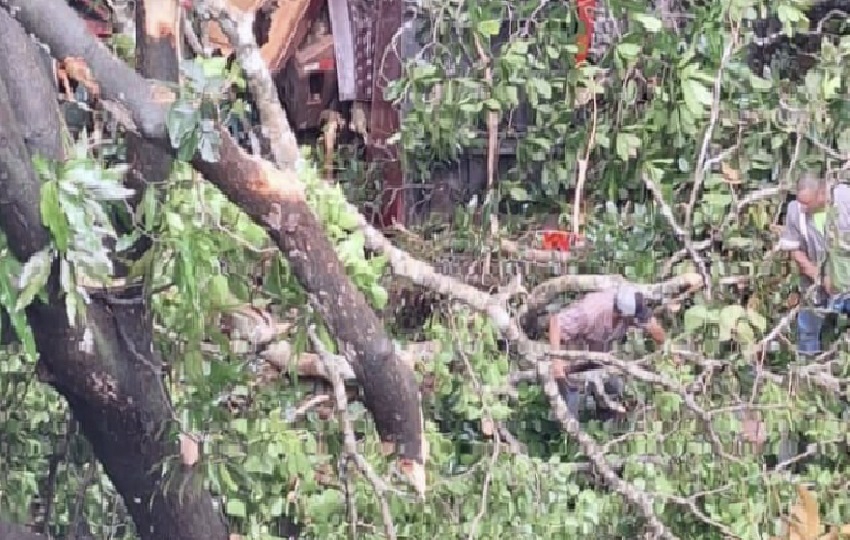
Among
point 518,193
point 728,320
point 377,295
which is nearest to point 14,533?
point 377,295

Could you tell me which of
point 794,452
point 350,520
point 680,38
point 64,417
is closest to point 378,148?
point 680,38

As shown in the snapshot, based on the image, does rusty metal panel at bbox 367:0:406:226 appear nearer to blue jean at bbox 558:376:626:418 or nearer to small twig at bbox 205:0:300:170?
blue jean at bbox 558:376:626:418

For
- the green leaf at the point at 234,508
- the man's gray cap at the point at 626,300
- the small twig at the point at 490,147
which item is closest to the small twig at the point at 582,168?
the small twig at the point at 490,147

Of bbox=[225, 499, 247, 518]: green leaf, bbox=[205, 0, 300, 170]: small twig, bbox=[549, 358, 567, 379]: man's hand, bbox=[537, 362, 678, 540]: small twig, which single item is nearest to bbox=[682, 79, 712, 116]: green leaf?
bbox=[549, 358, 567, 379]: man's hand

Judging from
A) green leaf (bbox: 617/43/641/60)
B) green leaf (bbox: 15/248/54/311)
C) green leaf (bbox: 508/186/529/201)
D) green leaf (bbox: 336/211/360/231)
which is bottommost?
green leaf (bbox: 508/186/529/201)

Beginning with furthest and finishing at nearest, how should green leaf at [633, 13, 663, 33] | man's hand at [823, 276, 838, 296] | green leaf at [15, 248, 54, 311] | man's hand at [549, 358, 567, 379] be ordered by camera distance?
green leaf at [633, 13, 663, 33] → man's hand at [823, 276, 838, 296] → man's hand at [549, 358, 567, 379] → green leaf at [15, 248, 54, 311]

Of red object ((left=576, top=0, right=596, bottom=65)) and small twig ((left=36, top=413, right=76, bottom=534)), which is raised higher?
red object ((left=576, top=0, right=596, bottom=65))

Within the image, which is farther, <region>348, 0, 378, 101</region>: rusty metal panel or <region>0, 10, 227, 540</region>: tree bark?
<region>348, 0, 378, 101</region>: rusty metal panel

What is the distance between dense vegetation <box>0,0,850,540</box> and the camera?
6.59ft

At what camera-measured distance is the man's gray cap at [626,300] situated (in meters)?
3.51

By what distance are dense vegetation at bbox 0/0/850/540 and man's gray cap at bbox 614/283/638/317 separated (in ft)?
0.38

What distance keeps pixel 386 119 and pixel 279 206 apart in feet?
11.3

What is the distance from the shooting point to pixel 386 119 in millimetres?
5156

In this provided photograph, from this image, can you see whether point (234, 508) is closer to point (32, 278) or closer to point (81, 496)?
point (81, 496)
